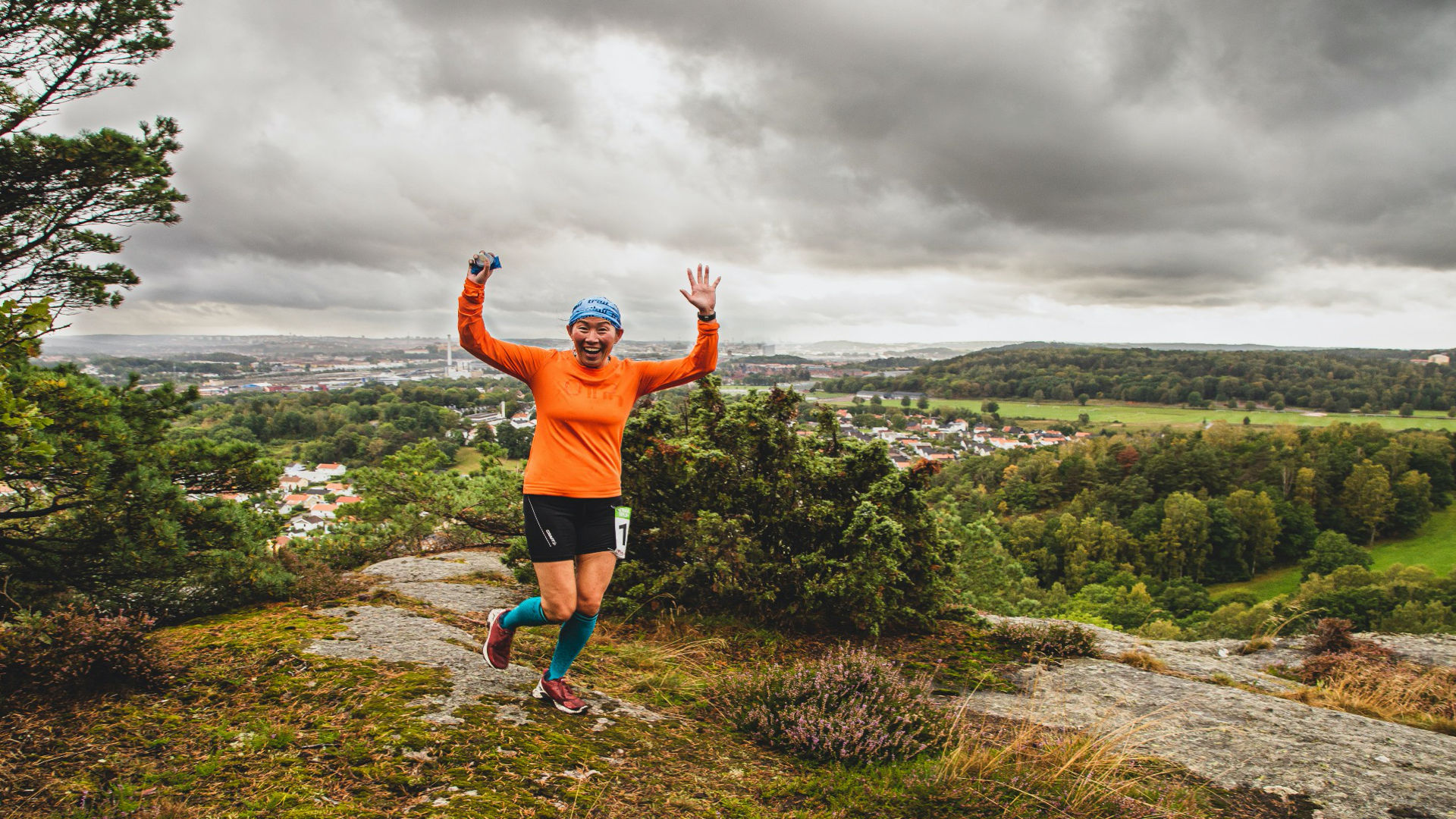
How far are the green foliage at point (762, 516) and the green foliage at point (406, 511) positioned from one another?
3.39 m

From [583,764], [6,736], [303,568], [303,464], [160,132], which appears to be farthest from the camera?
[303,464]

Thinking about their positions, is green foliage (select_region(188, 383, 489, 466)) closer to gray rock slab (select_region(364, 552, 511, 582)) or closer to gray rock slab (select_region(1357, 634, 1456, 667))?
gray rock slab (select_region(364, 552, 511, 582))

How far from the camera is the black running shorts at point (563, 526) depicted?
3338 millimetres

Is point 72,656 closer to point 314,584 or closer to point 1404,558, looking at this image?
point 314,584

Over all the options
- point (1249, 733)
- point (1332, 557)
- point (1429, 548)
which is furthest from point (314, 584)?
point (1429, 548)

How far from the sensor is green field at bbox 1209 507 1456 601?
2174 inches

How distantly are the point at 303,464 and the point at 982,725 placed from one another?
1583 inches

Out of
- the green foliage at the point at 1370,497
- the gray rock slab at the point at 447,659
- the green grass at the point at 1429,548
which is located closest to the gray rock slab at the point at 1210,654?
the gray rock slab at the point at 447,659

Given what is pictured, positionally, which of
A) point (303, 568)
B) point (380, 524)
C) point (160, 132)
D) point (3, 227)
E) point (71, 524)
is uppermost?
point (160, 132)

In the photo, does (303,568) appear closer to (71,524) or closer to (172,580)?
(172,580)

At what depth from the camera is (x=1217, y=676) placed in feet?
18.6

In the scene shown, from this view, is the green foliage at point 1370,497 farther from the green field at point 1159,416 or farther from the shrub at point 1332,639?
the shrub at point 1332,639

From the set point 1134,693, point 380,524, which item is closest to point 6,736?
point 1134,693

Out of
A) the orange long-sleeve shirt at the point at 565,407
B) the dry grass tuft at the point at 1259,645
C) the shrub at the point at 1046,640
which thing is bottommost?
the dry grass tuft at the point at 1259,645
